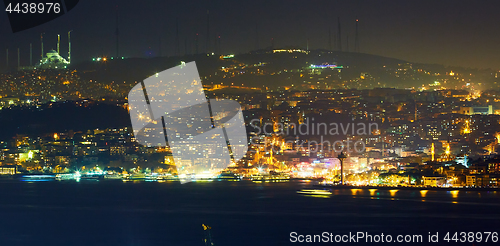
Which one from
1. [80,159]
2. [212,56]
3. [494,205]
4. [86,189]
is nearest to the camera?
[494,205]

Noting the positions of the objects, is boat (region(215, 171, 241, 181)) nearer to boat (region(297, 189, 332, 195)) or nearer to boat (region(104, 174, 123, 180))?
boat (region(104, 174, 123, 180))

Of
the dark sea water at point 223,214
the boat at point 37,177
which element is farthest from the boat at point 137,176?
the dark sea water at point 223,214

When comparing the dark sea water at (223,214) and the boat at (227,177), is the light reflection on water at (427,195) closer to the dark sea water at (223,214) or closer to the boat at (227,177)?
the dark sea water at (223,214)

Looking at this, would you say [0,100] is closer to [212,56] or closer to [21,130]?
[21,130]

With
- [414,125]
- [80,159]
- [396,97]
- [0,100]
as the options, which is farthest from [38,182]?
[396,97]

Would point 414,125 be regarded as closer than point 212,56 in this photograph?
Yes

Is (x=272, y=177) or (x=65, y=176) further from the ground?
(x=65, y=176)

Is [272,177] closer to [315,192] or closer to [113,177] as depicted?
[315,192]

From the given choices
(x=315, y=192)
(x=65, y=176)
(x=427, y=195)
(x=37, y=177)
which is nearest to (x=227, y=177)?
(x=315, y=192)
